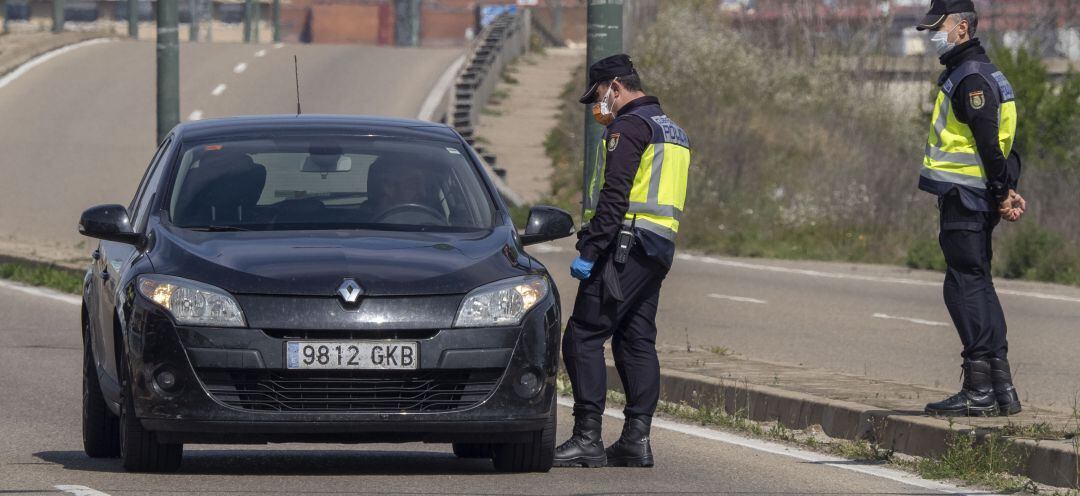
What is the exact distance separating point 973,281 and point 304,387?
3.14 m

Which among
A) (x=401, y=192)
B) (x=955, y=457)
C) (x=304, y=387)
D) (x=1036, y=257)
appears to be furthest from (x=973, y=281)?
(x=1036, y=257)

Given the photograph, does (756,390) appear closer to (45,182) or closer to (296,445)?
(296,445)

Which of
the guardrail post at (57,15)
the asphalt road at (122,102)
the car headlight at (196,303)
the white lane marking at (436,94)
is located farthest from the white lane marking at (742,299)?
the guardrail post at (57,15)

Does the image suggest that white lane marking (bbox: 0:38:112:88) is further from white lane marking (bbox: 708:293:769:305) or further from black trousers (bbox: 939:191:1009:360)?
black trousers (bbox: 939:191:1009:360)

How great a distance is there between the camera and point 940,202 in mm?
8844

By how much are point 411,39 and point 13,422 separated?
205ft

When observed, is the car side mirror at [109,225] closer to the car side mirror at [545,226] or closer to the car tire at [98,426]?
the car tire at [98,426]

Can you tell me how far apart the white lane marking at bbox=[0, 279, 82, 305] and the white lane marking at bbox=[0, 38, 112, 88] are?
22.3 meters

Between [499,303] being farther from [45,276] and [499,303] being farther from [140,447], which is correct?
[45,276]

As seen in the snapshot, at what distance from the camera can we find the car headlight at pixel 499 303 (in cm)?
740

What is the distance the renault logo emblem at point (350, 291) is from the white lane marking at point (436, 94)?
26.1 m

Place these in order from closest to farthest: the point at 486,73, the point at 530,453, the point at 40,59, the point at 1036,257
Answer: the point at 530,453 < the point at 1036,257 < the point at 486,73 < the point at 40,59

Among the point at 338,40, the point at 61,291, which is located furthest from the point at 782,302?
the point at 338,40

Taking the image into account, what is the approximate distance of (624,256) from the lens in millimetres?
8062
